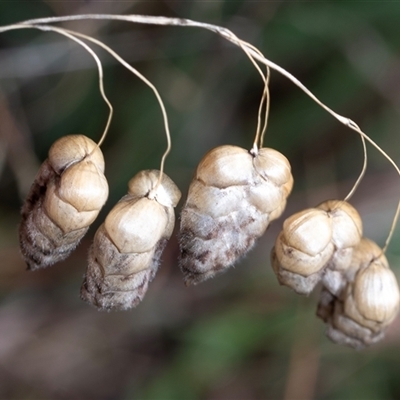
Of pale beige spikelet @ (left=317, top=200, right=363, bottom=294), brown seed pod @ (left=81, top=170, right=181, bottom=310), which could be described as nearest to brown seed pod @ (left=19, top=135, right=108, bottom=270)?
brown seed pod @ (left=81, top=170, right=181, bottom=310)

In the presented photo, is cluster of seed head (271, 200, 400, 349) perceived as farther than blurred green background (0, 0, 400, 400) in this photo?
No

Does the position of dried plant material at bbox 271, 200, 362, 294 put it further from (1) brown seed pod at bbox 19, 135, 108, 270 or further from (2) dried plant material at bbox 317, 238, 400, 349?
(1) brown seed pod at bbox 19, 135, 108, 270

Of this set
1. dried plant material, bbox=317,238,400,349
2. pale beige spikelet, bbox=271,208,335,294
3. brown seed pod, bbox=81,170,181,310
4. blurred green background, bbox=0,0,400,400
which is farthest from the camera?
blurred green background, bbox=0,0,400,400

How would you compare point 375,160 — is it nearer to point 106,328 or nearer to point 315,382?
point 315,382

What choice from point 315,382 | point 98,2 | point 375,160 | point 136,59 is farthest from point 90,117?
point 315,382

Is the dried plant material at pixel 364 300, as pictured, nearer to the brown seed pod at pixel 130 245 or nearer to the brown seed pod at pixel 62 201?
the brown seed pod at pixel 130 245

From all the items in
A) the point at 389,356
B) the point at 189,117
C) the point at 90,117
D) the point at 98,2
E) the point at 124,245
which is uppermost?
the point at 124,245
